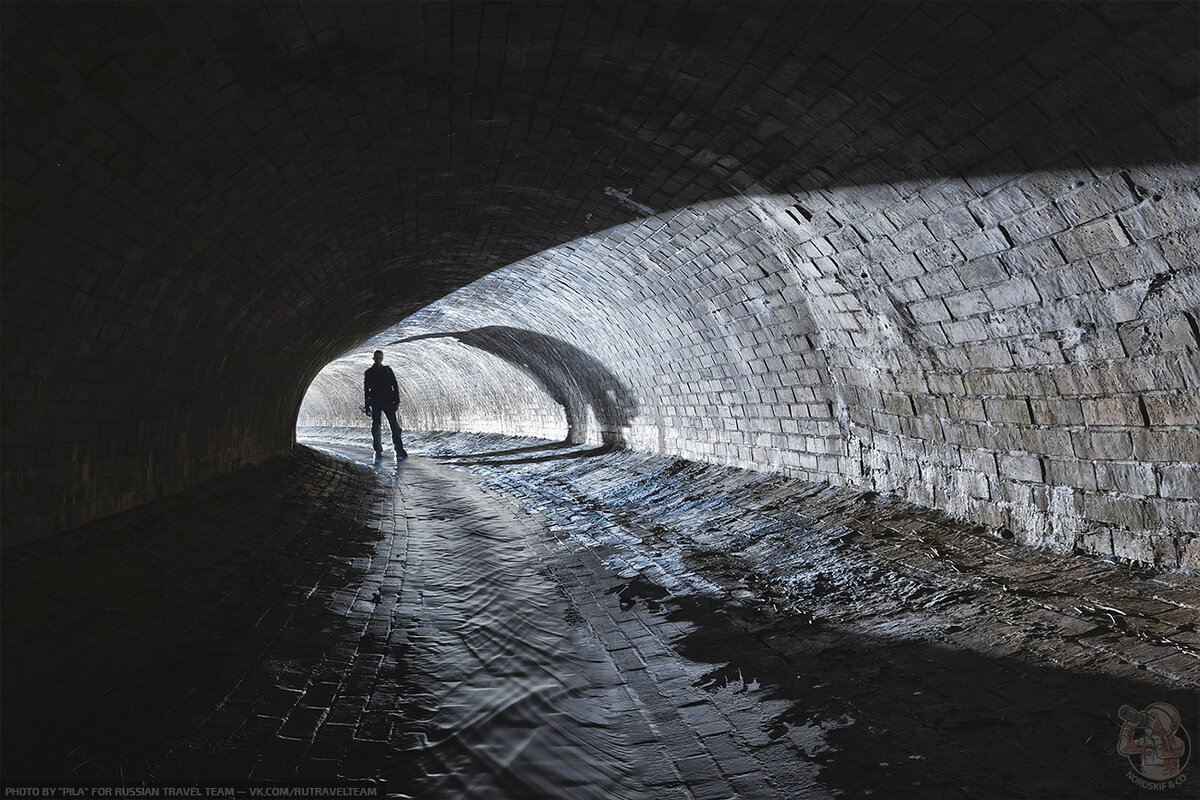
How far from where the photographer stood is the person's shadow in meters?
15.9

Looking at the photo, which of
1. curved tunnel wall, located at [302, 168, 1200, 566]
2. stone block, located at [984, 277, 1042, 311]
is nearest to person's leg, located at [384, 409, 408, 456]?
curved tunnel wall, located at [302, 168, 1200, 566]

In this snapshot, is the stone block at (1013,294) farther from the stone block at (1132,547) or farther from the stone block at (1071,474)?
the stone block at (1132,547)

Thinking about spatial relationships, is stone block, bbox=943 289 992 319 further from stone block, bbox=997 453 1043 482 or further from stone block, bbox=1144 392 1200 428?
stone block, bbox=1144 392 1200 428

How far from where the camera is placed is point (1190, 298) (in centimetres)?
436

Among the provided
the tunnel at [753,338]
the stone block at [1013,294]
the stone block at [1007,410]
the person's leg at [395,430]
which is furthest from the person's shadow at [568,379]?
the stone block at [1013,294]

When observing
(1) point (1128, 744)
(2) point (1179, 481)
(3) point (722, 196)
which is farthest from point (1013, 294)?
(1) point (1128, 744)

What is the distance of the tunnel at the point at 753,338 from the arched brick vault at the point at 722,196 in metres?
0.03

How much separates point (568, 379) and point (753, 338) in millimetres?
9129

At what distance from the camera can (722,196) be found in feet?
24.5

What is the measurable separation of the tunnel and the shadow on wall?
6.62 m

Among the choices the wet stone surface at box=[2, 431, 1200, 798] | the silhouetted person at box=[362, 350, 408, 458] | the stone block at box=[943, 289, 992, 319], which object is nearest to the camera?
the wet stone surface at box=[2, 431, 1200, 798]

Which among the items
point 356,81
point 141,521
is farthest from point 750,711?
point 141,521

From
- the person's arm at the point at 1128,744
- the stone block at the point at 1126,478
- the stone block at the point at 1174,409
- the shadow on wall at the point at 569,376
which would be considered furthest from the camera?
the shadow on wall at the point at 569,376

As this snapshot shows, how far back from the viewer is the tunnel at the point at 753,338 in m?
3.68
